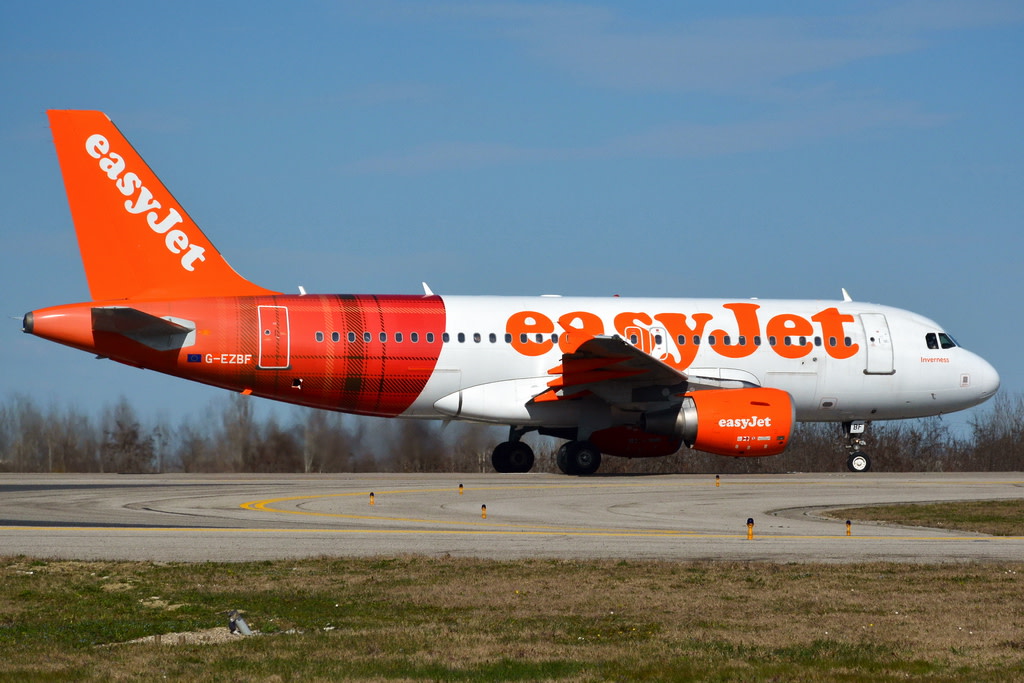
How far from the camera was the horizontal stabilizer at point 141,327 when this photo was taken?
27.9 metres

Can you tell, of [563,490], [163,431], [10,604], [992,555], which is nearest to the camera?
[10,604]

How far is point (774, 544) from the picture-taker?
17156 mm

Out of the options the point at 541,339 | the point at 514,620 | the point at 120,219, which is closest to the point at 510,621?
the point at 514,620

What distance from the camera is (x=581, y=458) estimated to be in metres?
31.3

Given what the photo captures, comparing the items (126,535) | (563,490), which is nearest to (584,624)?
(126,535)

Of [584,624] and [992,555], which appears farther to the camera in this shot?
[992,555]

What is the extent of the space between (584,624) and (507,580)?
2446mm

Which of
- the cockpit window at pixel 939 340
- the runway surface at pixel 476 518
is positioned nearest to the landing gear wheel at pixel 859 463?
the cockpit window at pixel 939 340

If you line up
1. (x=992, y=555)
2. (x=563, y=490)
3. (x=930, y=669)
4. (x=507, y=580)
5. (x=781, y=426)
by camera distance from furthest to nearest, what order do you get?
1. (x=781, y=426)
2. (x=563, y=490)
3. (x=992, y=555)
4. (x=507, y=580)
5. (x=930, y=669)

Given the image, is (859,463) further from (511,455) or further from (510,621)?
(510,621)

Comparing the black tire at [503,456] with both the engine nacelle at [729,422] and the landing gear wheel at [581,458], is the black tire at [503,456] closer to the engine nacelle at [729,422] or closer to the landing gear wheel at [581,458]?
the landing gear wheel at [581,458]

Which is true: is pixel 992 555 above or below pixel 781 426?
below

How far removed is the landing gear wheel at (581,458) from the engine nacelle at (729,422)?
5.46 feet

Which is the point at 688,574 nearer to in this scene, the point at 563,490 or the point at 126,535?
the point at 126,535
